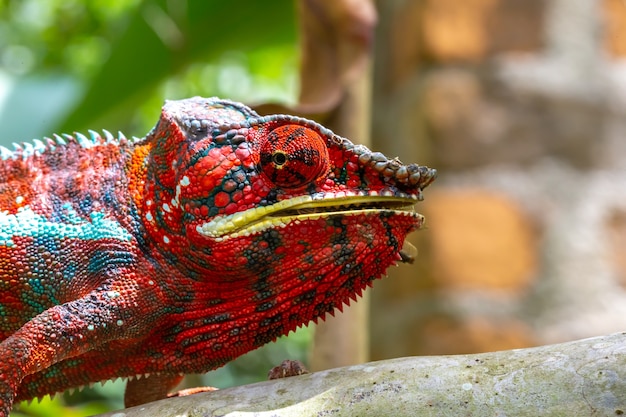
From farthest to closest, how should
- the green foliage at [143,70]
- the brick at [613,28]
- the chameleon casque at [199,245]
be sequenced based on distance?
the green foliage at [143,70] → the brick at [613,28] → the chameleon casque at [199,245]

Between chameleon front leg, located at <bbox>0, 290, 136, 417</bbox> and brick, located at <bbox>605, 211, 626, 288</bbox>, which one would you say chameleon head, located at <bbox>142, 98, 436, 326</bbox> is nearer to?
chameleon front leg, located at <bbox>0, 290, 136, 417</bbox>

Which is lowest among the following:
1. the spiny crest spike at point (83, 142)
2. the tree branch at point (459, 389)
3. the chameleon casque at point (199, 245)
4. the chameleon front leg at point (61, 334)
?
the tree branch at point (459, 389)

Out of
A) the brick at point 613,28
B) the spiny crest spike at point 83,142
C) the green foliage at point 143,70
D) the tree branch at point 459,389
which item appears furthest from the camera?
the green foliage at point 143,70

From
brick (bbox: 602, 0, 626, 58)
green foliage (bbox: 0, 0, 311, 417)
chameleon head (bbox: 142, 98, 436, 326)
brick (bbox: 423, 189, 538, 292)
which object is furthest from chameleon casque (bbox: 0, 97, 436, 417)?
brick (bbox: 602, 0, 626, 58)

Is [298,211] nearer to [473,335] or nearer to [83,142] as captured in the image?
[83,142]

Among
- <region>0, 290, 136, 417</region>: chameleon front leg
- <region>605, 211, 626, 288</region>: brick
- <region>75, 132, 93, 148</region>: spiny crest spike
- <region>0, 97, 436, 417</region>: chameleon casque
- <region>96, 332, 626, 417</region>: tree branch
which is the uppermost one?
<region>605, 211, 626, 288</region>: brick

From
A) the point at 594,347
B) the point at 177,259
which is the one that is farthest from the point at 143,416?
the point at 594,347

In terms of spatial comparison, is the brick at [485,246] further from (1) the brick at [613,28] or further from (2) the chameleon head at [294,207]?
(2) the chameleon head at [294,207]

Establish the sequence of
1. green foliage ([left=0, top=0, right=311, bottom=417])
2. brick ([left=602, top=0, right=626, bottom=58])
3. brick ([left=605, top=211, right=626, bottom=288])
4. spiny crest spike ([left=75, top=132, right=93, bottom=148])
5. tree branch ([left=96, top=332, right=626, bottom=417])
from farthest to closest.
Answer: green foliage ([left=0, top=0, right=311, bottom=417])
brick ([left=602, top=0, right=626, bottom=58])
brick ([left=605, top=211, right=626, bottom=288])
spiny crest spike ([left=75, top=132, right=93, bottom=148])
tree branch ([left=96, top=332, right=626, bottom=417])

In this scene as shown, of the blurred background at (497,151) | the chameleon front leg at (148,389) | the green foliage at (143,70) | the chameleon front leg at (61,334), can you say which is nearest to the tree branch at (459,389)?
the chameleon front leg at (61,334)
